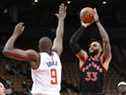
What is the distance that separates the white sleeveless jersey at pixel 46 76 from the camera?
7.69 m

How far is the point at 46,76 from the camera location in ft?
25.4

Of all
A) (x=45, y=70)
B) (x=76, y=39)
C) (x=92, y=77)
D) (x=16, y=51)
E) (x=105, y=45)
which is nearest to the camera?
(x=16, y=51)

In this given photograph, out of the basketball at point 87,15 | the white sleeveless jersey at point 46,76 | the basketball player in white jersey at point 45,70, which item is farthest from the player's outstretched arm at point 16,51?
the basketball at point 87,15

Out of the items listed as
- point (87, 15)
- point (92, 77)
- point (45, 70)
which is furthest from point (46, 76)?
point (87, 15)

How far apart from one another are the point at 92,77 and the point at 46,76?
4.19 feet

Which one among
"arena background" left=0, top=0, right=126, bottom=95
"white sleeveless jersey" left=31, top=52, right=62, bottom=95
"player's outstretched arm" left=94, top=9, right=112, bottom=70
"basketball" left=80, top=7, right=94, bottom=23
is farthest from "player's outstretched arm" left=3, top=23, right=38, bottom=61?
"arena background" left=0, top=0, right=126, bottom=95

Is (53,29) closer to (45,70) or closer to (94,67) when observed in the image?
(94,67)

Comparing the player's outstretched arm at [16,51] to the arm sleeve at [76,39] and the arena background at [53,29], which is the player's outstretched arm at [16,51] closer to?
the arm sleeve at [76,39]

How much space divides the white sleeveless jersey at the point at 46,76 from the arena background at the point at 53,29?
1391 cm

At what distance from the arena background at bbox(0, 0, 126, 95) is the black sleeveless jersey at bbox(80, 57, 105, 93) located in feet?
42.3

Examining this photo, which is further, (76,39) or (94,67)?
(76,39)

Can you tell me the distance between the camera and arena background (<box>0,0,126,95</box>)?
73.0 feet

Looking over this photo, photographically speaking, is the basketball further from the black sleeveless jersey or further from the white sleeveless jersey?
the white sleeveless jersey

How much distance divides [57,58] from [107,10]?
15.7 meters
